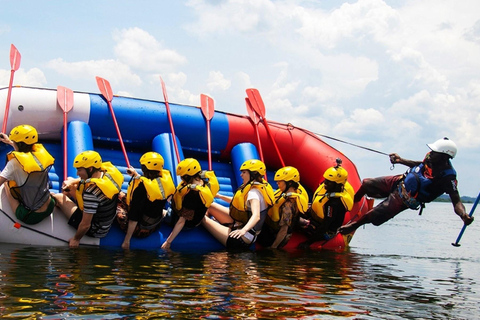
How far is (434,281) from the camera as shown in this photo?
17.6ft

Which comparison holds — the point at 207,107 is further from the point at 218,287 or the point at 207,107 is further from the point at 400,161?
the point at 218,287

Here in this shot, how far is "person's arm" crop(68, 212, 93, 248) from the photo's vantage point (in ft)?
18.7

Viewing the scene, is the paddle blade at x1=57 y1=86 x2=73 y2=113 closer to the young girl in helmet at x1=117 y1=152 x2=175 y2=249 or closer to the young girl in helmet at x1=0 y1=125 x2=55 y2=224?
the young girl in helmet at x1=0 y1=125 x2=55 y2=224

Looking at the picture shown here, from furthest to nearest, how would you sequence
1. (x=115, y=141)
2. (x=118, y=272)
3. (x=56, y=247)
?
(x=115, y=141)
(x=56, y=247)
(x=118, y=272)

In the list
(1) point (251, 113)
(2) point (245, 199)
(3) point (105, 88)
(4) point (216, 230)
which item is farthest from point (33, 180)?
(1) point (251, 113)

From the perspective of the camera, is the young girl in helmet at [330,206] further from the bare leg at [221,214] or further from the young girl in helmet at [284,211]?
the bare leg at [221,214]

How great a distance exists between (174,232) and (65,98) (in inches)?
106

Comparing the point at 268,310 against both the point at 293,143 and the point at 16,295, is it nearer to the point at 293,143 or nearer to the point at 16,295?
the point at 16,295

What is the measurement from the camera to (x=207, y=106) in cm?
856

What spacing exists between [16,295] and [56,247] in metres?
2.19

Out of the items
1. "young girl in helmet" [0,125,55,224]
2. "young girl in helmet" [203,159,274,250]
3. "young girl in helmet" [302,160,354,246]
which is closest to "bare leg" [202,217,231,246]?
"young girl in helmet" [203,159,274,250]

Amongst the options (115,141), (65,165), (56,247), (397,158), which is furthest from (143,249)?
(397,158)

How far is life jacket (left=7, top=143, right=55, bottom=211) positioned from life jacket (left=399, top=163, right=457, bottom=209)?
423 cm

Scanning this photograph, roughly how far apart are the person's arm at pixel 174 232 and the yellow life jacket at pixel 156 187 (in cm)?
40
